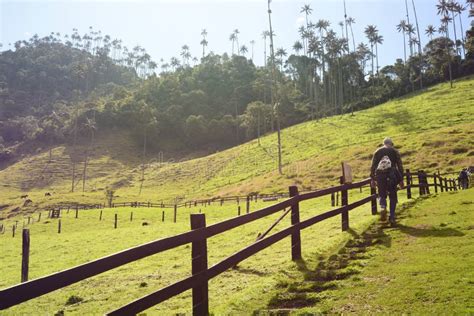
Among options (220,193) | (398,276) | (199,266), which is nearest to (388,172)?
(398,276)

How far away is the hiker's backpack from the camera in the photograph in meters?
11.0

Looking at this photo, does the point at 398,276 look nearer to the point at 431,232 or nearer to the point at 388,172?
the point at 431,232

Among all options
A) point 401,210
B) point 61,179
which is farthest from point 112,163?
point 401,210

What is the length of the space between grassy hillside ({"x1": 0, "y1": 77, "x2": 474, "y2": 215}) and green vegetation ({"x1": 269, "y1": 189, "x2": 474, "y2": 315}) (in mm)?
35418

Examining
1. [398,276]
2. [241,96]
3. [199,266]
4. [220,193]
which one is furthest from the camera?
[241,96]

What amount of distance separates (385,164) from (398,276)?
5370 millimetres

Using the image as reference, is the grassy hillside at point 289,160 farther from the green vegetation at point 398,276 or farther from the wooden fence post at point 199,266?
the wooden fence post at point 199,266

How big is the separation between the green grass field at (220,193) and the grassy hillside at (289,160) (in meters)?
0.28

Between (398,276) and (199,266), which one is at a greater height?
(199,266)

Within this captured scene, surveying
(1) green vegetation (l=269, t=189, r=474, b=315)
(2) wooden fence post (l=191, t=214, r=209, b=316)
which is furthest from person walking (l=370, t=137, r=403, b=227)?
(2) wooden fence post (l=191, t=214, r=209, b=316)

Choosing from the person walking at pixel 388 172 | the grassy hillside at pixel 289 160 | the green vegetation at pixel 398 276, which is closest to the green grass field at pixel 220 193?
the grassy hillside at pixel 289 160

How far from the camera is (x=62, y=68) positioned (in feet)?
628

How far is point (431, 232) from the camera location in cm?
909

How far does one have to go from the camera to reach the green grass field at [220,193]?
29.9ft
